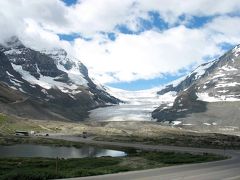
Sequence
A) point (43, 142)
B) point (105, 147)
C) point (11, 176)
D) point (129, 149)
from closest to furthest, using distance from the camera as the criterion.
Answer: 1. point (11, 176)
2. point (129, 149)
3. point (105, 147)
4. point (43, 142)

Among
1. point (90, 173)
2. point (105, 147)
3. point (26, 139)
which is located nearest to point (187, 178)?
point (90, 173)

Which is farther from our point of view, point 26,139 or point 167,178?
point 26,139

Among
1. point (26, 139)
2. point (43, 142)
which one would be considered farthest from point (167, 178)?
point (26, 139)

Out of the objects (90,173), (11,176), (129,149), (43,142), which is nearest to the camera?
(11,176)

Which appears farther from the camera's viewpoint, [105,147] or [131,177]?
[105,147]

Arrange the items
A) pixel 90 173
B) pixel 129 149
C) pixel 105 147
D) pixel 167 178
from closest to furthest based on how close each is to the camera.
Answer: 1. pixel 167 178
2. pixel 90 173
3. pixel 129 149
4. pixel 105 147

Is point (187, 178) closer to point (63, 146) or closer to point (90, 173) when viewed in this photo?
point (90, 173)

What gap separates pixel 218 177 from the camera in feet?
130

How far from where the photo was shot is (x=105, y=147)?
135500 mm

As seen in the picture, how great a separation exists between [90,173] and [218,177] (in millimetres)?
11108

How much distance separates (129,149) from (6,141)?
5221cm

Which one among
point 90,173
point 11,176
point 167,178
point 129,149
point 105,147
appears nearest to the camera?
point 11,176

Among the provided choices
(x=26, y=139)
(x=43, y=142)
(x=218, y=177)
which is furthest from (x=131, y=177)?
(x=26, y=139)

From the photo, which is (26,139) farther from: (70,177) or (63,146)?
(70,177)
